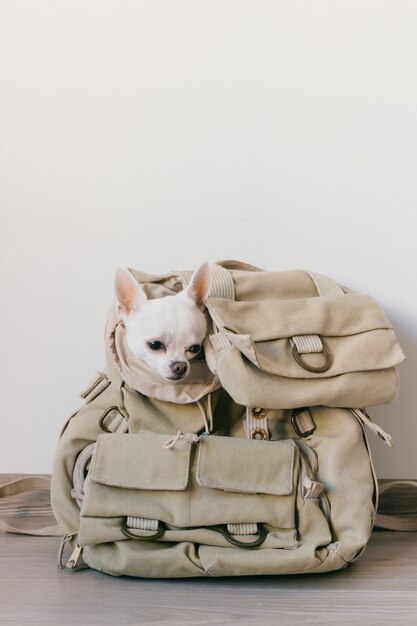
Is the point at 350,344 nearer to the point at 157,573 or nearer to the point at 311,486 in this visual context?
the point at 311,486

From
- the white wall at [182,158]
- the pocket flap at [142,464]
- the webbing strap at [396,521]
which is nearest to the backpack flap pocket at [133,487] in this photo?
the pocket flap at [142,464]

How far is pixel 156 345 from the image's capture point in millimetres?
1206

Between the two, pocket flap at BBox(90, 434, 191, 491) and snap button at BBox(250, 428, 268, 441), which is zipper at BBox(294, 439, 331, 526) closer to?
snap button at BBox(250, 428, 268, 441)

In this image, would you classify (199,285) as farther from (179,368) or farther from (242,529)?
(242,529)

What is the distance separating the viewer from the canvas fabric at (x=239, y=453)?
117cm

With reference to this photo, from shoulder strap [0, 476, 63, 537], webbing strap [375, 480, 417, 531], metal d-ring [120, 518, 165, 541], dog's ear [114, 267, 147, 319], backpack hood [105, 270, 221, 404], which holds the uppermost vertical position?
dog's ear [114, 267, 147, 319]

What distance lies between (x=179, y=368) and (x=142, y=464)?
0.55ft

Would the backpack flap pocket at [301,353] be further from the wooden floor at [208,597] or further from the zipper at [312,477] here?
the wooden floor at [208,597]

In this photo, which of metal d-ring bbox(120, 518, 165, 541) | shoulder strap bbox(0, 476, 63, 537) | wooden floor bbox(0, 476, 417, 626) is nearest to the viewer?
wooden floor bbox(0, 476, 417, 626)

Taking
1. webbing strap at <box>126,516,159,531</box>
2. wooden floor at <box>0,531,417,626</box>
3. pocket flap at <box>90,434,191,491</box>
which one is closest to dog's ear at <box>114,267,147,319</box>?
pocket flap at <box>90,434,191,491</box>

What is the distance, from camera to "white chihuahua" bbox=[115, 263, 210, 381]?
120cm

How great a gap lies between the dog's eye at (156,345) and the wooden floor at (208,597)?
38 cm

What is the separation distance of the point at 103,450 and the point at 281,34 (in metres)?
0.88

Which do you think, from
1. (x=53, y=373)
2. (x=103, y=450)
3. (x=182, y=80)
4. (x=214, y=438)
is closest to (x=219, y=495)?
(x=214, y=438)
